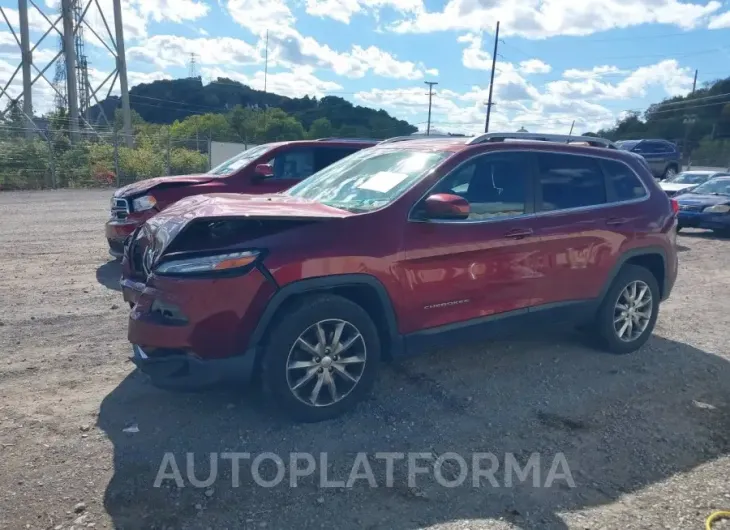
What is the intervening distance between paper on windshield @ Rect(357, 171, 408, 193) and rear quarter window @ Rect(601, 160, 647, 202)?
206 centimetres

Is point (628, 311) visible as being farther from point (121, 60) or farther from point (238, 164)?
Result: point (121, 60)

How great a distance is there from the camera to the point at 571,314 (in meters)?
5.09

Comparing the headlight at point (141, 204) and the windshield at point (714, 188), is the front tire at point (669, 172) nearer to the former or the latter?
the windshield at point (714, 188)

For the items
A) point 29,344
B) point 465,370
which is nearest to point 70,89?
point 29,344

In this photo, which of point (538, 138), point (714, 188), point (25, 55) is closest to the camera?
point (538, 138)

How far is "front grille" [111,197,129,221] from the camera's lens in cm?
770

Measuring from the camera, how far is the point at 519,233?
4625mm

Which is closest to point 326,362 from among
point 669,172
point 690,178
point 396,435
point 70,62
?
point 396,435

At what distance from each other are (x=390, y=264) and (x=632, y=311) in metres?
2.71

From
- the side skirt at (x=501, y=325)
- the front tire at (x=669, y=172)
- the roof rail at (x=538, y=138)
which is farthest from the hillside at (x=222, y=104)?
the side skirt at (x=501, y=325)

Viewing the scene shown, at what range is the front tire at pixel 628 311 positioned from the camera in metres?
5.33

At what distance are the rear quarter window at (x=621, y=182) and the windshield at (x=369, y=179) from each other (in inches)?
69.8

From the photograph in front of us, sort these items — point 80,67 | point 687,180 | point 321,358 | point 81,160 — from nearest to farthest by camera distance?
point 321,358 → point 687,180 → point 81,160 → point 80,67
